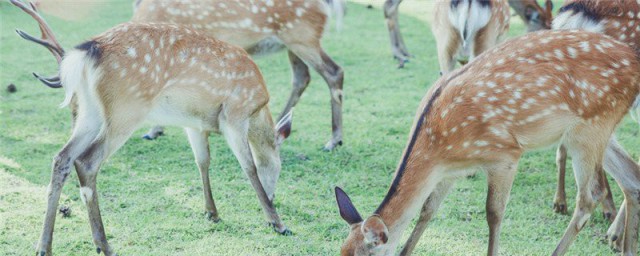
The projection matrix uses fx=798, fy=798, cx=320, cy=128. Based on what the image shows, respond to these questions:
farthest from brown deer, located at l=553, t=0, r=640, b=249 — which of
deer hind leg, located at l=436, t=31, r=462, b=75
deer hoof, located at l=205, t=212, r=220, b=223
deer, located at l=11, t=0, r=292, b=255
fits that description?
deer hoof, located at l=205, t=212, r=220, b=223

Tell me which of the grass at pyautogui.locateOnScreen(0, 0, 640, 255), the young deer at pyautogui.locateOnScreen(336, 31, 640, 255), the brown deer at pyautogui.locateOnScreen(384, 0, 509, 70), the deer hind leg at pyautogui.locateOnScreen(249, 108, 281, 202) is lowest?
the grass at pyautogui.locateOnScreen(0, 0, 640, 255)

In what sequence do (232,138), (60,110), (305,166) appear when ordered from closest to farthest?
(232,138), (305,166), (60,110)

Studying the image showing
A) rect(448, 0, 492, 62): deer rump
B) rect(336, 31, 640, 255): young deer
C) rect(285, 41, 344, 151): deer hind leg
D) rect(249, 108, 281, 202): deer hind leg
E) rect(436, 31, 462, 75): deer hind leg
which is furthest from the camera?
rect(285, 41, 344, 151): deer hind leg

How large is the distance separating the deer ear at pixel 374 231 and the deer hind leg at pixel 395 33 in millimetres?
4922

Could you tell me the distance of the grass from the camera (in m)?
4.55

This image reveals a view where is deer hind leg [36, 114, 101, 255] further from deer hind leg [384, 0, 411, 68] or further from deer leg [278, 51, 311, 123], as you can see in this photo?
deer hind leg [384, 0, 411, 68]

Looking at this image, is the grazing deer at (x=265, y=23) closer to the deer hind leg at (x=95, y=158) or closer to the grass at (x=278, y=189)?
the grass at (x=278, y=189)

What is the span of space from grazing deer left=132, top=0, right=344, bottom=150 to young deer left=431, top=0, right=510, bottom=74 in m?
0.85

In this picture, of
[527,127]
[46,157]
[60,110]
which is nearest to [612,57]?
[527,127]

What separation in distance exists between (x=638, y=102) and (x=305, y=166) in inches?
96.1

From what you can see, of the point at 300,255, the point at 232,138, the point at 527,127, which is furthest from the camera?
the point at 232,138

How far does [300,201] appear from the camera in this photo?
5.18m

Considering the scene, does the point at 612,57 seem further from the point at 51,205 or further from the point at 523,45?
the point at 51,205

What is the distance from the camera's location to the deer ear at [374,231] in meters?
3.52
